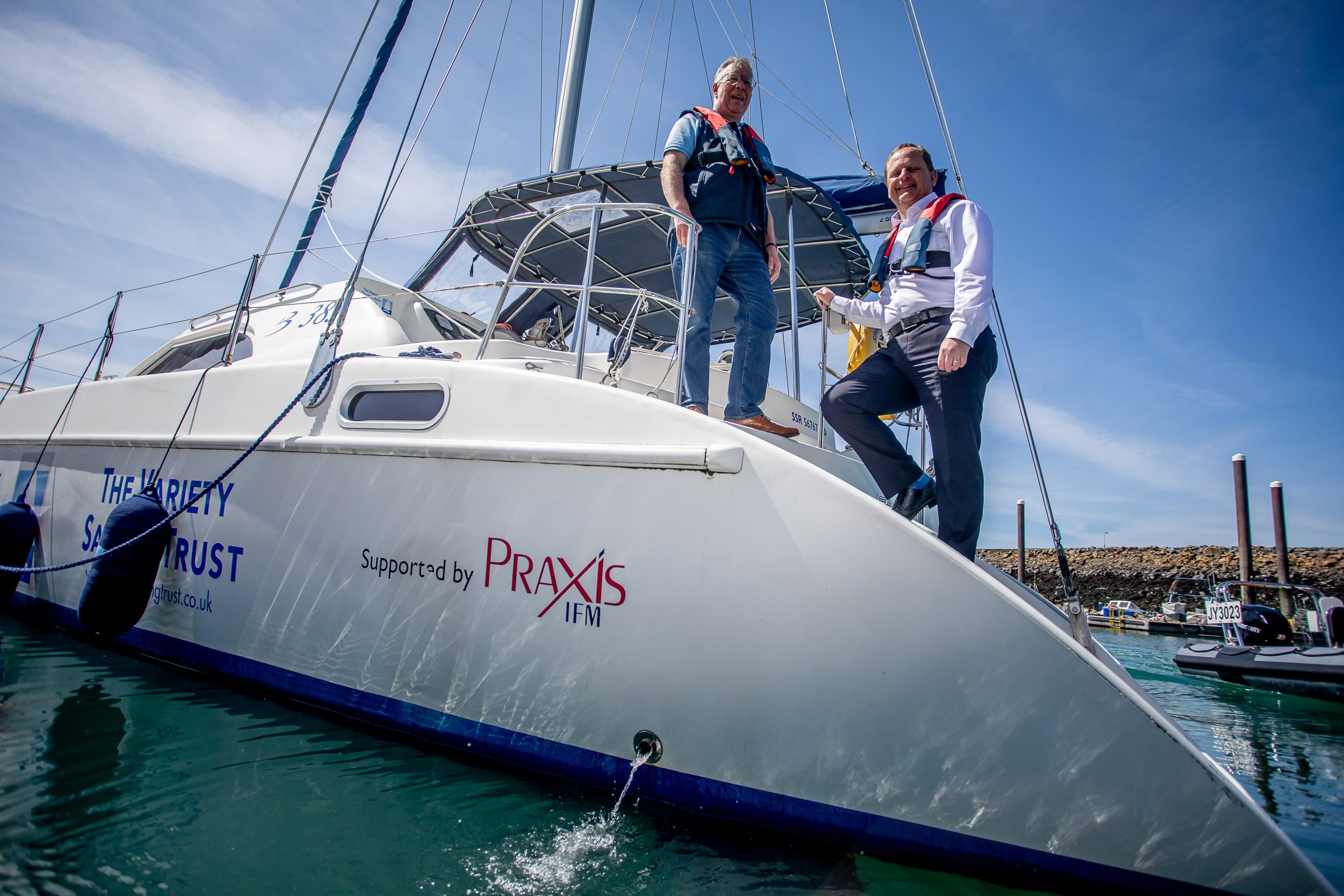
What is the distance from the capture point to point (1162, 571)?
1062 inches

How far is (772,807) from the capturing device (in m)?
1.87

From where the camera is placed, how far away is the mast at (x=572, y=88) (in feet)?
18.7

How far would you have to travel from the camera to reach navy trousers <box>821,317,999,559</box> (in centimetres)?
203

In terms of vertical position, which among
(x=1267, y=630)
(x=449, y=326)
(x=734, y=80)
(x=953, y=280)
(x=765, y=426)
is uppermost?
(x=734, y=80)

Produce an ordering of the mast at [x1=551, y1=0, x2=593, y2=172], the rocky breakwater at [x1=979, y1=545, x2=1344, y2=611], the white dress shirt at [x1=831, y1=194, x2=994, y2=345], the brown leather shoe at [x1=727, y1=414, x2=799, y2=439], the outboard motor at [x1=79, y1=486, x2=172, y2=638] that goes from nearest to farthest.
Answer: the white dress shirt at [x1=831, y1=194, x2=994, y2=345] < the brown leather shoe at [x1=727, y1=414, x2=799, y2=439] < the outboard motor at [x1=79, y1=486, x2=172, y2=638] < the mast at [x1=551, y1=0, x2=593, y2=172] < the rocky breakwater at [x1=979, y1=545, x2=1344, y2=611]

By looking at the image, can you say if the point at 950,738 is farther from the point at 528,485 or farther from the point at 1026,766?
the point at 528,485

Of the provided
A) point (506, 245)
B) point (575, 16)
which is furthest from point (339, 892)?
point (575, 16)

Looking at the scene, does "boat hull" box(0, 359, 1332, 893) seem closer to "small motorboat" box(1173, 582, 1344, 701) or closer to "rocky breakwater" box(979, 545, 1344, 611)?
"small motorboat" box(1173, 582, 1344, 701)

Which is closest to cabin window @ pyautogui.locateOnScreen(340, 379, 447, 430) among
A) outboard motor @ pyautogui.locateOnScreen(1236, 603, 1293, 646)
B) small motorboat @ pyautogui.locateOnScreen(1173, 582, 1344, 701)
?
small motorboat @ pyautogui.locateOnScreen(1173, 582, 1344, 701)

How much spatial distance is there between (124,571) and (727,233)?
10.3ft

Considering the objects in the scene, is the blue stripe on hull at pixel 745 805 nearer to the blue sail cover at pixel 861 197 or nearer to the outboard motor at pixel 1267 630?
the blue sail cover at pixel 861 197

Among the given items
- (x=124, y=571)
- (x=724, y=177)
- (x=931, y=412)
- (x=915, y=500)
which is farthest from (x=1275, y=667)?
(x=124, y=571)

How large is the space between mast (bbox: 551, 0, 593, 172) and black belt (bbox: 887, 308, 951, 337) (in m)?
→ 4.20

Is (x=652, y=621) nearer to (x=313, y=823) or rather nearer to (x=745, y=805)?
(x=745, y=805)
